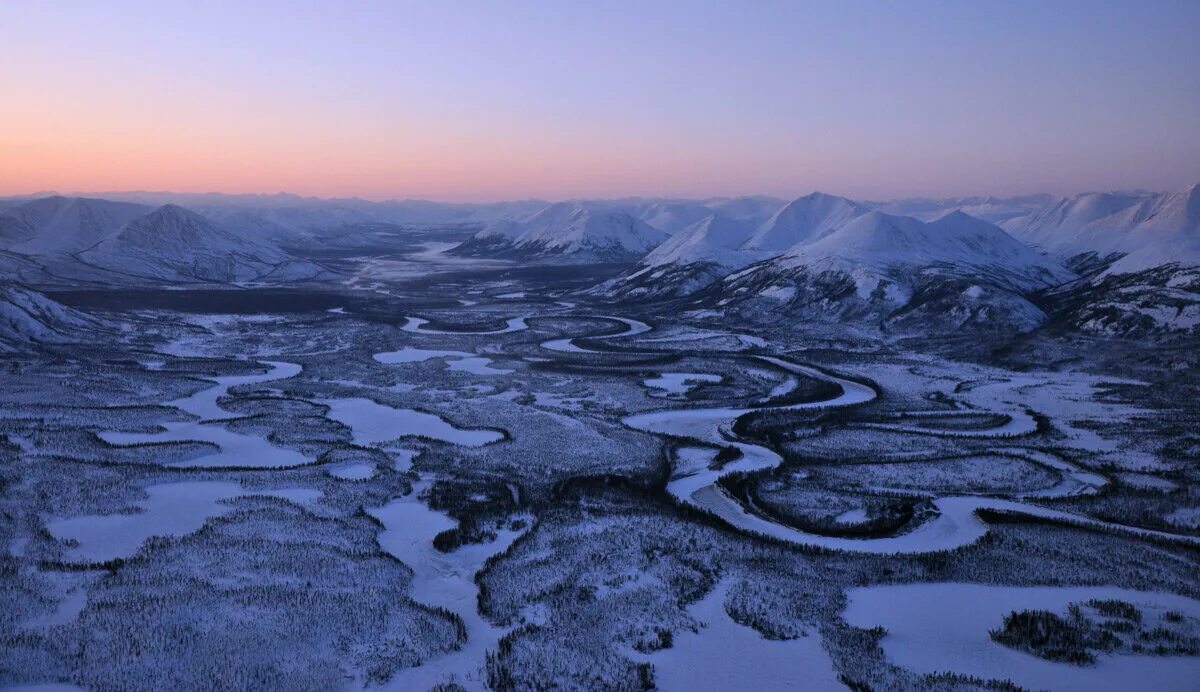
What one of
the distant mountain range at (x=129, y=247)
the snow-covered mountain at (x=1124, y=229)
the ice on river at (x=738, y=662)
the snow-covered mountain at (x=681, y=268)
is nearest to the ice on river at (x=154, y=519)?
the ice on river at (x=738, y=662)

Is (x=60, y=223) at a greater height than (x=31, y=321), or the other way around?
(x=60, y=223)

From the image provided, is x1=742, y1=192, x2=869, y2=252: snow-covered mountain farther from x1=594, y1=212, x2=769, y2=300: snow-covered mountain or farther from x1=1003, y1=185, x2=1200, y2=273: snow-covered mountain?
x1=1003, y1=185, x2=1200, y2=273: snow-covered mountain

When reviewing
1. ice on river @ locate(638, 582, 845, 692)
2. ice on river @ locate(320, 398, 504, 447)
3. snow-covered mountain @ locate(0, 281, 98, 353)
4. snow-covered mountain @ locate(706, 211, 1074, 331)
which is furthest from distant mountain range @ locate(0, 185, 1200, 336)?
ice on river @ locate(638, 582, 845, 692)

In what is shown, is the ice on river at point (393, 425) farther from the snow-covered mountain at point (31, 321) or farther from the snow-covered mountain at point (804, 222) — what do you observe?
the snow-covered mountain at point (804, 222)

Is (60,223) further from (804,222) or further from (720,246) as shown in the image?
(804,222)

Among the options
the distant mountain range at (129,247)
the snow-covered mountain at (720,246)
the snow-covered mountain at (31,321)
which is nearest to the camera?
the snow-covered mountain at (31,321)

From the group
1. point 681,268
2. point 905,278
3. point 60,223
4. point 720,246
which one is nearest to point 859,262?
point 905,278
